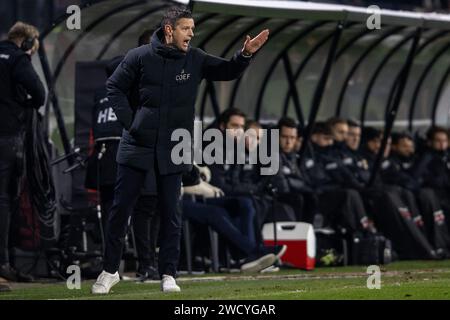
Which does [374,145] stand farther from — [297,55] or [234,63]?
[234,63]

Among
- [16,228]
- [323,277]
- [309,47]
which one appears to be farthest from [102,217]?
[309,47]

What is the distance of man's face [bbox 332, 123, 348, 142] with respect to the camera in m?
18.5

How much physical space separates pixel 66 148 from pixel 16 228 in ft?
5.69

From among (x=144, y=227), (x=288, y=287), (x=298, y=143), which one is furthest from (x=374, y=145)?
(x=288, y=287)

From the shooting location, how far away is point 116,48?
17.0 meters

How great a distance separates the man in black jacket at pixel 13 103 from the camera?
45.5 ft

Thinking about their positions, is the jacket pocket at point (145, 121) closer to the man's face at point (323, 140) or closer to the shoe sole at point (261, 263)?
the shoe sole at point (261, 263)

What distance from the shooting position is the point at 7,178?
14.1 m

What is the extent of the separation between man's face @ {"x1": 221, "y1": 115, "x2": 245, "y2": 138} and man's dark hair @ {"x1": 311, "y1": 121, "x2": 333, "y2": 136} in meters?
2.31

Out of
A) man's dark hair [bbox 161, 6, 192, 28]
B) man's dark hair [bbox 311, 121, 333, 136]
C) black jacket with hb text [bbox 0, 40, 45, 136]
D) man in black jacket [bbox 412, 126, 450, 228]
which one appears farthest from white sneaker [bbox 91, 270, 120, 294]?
man in black jacket [bbox 412, 126, 450, 228]

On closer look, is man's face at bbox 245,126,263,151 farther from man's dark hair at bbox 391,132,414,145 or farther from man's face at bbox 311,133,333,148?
man's dark hair at bbox 391,132,414,145

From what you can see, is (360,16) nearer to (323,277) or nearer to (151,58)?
(323,277)

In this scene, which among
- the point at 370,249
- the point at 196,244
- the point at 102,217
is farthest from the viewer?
the point at 370,249

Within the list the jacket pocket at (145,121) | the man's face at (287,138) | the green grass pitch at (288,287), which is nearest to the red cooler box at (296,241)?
the green grass pitch at (288,287)
